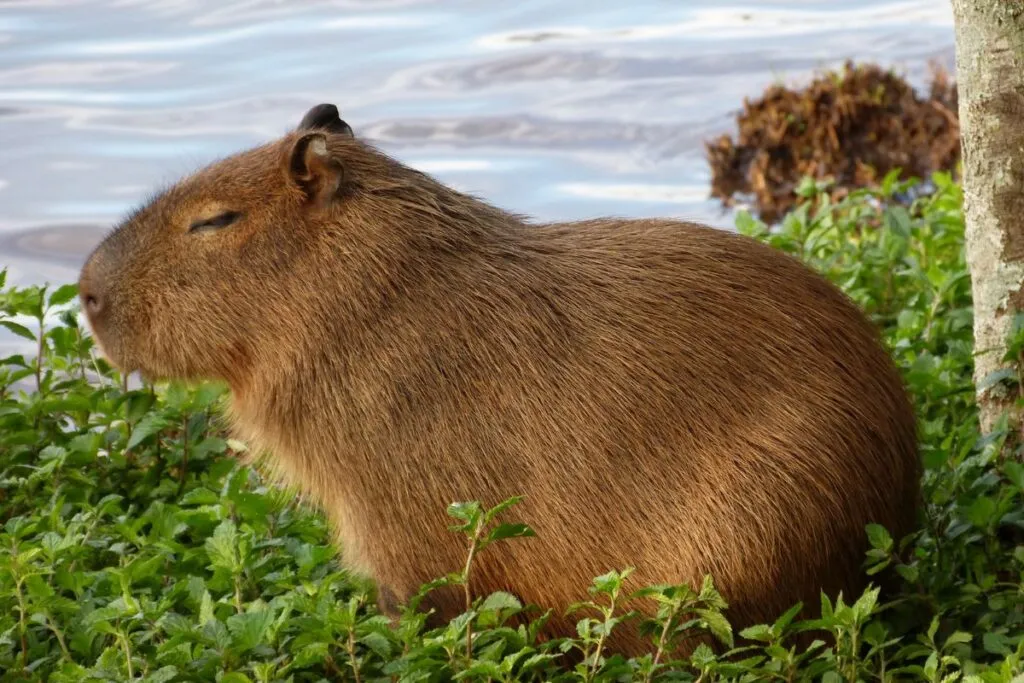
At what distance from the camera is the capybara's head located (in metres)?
4.00

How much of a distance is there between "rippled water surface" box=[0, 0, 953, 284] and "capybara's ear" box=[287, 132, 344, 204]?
16.2ft

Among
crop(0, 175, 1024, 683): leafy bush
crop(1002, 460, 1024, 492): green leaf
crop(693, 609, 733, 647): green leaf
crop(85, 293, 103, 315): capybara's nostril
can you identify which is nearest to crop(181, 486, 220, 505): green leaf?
crop(0, 175, 1024, 683): leafy bush

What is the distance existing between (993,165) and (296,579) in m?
2.10

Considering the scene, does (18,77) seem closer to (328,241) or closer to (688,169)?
(688,169)

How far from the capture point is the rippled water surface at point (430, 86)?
9602 millimetres

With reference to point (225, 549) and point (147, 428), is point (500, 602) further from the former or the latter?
point (147, 428)

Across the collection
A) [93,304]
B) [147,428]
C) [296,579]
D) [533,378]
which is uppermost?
[93,304]

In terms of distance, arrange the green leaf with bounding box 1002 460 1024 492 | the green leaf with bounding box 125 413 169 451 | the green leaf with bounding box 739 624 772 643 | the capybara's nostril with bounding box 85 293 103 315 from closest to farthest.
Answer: the green leaf with bounding box 739 624 772 643
the green leaf with bounding box 1002 460 1024 492
the capybara's nostril with bounding box 85 293 103 315
the green leaf with bounding box 125 413 169 451

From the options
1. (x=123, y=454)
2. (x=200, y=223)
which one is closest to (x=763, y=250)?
(x=200, y=223)

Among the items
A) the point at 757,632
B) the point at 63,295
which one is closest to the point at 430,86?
the point at 63,295

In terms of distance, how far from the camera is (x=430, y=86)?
1100 cm

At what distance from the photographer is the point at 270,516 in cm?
463

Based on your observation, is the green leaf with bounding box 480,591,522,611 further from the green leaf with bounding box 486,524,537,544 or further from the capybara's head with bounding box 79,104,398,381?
the capybara's head with bounding box 79,104,398,381

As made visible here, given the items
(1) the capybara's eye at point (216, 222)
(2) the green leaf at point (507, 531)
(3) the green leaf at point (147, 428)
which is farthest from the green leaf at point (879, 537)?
(3) the green leaf at point (147, 428)
